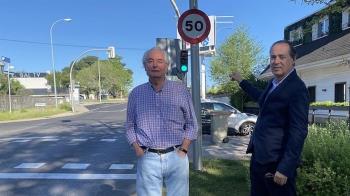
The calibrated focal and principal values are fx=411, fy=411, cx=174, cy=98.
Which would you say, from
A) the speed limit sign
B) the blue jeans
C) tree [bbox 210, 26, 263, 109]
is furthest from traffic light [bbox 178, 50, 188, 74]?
tree [bbox 210, 26, 263, 109]

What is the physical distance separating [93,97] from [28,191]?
109610mm

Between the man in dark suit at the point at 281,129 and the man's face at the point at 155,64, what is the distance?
955 millimetres

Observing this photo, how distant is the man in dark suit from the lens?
326 centimetres

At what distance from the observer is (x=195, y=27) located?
788cm

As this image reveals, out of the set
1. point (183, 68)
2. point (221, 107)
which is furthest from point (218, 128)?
point (183, 68)

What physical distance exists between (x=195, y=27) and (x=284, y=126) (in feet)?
15.7

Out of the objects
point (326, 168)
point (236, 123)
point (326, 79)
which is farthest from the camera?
point (326, 79)

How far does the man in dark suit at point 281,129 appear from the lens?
3.26m

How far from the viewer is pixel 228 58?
3647 cm

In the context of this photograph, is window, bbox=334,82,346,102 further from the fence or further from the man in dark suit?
the man in dark suit

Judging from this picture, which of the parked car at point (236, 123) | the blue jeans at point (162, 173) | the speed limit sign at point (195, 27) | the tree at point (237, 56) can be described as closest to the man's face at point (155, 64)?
the blue jeans at point (162, 173)

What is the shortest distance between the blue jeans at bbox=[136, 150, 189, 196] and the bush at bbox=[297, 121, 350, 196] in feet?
5.55

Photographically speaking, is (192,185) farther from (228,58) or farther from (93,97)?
(93,97)

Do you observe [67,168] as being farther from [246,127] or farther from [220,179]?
[246,127]
